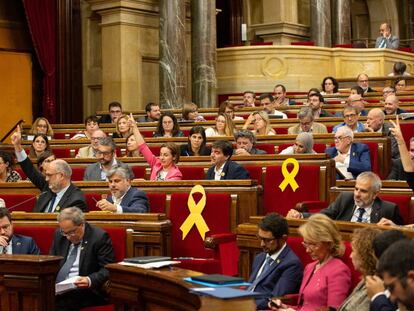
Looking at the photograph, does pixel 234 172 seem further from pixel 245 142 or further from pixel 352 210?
pixel 352 210

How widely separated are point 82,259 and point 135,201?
84 centimetres

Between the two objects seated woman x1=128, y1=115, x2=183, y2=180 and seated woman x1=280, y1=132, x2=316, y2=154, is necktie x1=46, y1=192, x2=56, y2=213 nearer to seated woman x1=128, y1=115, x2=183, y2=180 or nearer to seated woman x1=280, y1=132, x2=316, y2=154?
seated woman x1=128, y1=115, x2=183, y2=180

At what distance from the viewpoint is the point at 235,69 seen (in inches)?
576

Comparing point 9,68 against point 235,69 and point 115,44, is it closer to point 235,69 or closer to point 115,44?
point 115,44

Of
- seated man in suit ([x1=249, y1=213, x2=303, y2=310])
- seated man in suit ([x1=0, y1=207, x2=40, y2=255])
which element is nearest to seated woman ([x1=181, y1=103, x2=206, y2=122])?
seated man in suit ([x1=0, y1=207, x2=40, y2=255])

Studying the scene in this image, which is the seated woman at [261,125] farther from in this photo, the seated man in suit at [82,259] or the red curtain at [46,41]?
the red curtain at [46,41]

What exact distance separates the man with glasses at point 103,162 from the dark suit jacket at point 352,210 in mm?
1995

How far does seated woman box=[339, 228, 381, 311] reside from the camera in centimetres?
372

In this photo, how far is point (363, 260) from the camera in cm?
373

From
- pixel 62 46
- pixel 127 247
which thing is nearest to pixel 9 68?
pixel 62 46

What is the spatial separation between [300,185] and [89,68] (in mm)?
8080

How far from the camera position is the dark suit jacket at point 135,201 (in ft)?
19.7

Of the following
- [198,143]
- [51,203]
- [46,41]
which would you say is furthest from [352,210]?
[46,41]

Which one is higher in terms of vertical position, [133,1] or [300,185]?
[133,1]
